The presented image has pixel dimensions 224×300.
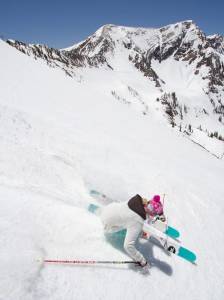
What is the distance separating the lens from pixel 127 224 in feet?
24.2

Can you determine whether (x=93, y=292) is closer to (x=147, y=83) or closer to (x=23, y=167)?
(x=23, y=167)

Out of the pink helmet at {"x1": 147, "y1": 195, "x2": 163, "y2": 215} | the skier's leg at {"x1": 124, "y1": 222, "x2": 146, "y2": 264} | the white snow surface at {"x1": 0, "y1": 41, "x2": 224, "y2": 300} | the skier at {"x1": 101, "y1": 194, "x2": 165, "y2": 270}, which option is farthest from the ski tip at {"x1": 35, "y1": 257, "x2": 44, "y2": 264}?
the pink helmet at {"x1": 147, "y1": 195, "x2": 163, "y2": 215}

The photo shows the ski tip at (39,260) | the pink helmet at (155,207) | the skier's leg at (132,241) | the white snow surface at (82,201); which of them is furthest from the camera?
the pink helmet at (155,207)

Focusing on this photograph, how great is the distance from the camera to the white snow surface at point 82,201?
6328 millimetres

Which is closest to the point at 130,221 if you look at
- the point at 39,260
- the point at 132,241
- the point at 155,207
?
the point at 132,241

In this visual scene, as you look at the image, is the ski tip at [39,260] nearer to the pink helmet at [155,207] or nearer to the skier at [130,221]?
the skier at [130,221]

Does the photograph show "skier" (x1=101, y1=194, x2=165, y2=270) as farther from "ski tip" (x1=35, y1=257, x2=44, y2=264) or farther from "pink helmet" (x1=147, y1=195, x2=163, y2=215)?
"ski tip" (x1=35, y1=257, x2=44, y2=264)

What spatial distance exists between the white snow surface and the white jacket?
19.9 inches

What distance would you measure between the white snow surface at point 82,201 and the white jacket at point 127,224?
0.51 meters

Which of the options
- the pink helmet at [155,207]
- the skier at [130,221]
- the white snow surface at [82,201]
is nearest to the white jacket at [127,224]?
the skier at [130,221]

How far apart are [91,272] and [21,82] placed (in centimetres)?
2105

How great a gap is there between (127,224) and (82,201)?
9.92ft

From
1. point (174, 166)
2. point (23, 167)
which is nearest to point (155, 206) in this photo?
point (23, 167)

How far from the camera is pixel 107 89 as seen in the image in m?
129
